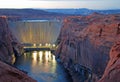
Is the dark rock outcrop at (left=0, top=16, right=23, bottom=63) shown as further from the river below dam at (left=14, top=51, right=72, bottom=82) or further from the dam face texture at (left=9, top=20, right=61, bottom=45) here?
the dam face texture at (left=9, top=20, right=61, bottom=45)

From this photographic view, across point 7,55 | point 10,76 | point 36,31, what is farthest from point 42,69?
point 36,31

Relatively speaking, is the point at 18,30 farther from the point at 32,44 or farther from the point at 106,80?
the point at 106,80

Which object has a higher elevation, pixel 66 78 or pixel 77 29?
pixel 77 29

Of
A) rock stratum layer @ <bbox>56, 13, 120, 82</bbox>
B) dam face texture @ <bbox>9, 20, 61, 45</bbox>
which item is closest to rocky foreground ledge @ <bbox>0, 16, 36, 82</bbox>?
rock stratum layer @ <bbox>56, 13, 120, 82</bbox>

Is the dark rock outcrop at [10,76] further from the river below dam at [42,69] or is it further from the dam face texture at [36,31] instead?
the dam face texture at [36,31]

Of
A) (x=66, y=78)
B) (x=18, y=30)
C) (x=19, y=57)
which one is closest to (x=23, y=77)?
(x=66, y=78)

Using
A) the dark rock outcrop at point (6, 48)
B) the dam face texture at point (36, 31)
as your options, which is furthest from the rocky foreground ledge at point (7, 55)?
the dam face texture at point (36, 31)
